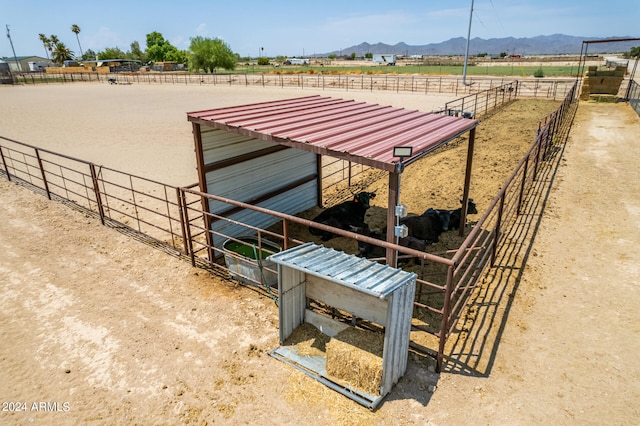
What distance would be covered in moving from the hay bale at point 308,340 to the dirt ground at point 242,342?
284 millimetres

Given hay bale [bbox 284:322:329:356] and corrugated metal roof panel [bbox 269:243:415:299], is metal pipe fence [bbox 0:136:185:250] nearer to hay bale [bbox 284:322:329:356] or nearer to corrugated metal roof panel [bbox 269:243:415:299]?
corrugated metal roof panel [bbox 269:243:415:299]

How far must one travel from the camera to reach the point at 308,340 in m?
5.07

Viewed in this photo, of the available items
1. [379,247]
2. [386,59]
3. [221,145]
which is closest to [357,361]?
[379,247]

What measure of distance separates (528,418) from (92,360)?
4.90m

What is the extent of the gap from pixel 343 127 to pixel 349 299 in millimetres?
3098

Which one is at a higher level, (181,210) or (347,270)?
(347,270)

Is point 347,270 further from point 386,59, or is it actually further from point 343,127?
A: point 386,59

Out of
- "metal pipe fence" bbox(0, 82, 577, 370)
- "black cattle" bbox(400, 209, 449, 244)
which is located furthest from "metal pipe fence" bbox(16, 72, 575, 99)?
"black cattle" bbox(400, 209, 449, 244)

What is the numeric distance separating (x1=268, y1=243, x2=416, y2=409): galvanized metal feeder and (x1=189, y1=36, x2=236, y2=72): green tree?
8488 centimetres

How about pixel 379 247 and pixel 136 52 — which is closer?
pixel 379 247

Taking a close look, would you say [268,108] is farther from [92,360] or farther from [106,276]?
[92,360]

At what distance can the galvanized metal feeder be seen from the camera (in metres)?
4.11

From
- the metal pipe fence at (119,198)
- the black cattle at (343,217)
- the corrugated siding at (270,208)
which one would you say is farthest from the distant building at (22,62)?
the black cattle at (343,217)

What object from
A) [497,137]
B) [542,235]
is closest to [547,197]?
[542,235]
